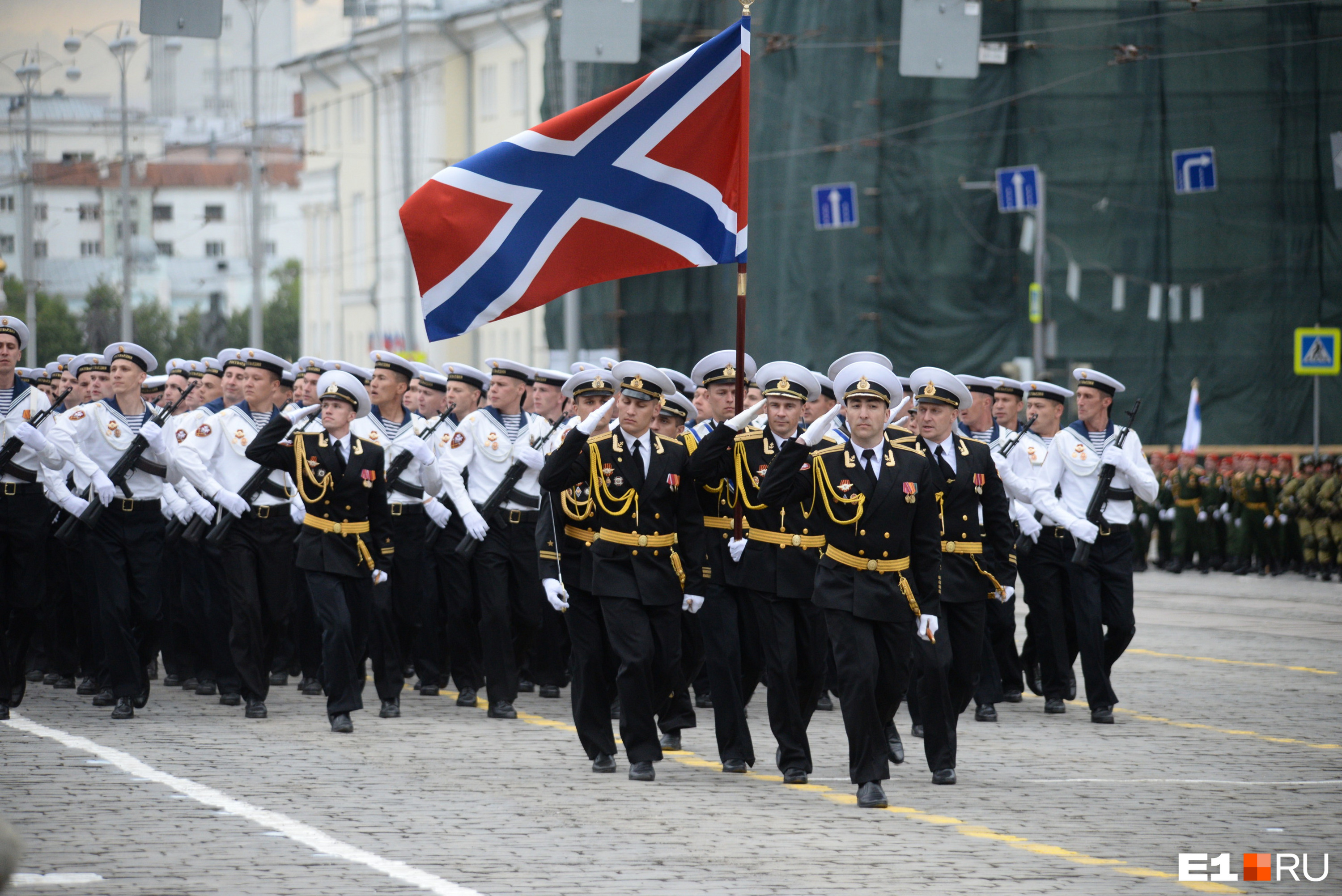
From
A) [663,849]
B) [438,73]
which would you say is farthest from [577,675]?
[438,73]

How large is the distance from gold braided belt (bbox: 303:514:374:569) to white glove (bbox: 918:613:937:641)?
12.4ft

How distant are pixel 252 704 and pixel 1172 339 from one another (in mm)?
24081

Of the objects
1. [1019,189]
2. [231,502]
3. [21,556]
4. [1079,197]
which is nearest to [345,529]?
[231,502]

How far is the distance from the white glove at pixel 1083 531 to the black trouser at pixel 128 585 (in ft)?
18.5

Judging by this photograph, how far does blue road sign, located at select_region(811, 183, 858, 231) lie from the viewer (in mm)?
33188

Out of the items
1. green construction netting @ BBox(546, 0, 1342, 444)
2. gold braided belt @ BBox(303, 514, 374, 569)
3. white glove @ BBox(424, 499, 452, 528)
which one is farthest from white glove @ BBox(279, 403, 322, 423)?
green construction netting @ BBox(546, 0, 1342, 444)

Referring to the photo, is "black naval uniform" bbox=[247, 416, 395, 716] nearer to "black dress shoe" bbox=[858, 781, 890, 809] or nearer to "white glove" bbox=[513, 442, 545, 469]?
"white glove" bbox=[513, 442, 545, 469]

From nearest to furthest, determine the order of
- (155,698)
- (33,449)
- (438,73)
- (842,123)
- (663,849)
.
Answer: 1. (663,849)
2. (33,449)
3. (155,698)
4. (842,123)
5. (438,73)

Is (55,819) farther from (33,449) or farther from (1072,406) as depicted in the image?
(1072,406)

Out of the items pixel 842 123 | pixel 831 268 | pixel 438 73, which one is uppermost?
pixel 438 73

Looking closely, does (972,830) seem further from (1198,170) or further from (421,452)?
(1198,170)

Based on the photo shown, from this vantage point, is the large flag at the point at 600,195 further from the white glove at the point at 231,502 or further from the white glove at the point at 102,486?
the white glove at the point at 102,486

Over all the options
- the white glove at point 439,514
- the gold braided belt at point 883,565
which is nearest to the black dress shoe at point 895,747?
the gold braided belt at point 883,565

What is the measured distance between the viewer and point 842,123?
3566 cm
